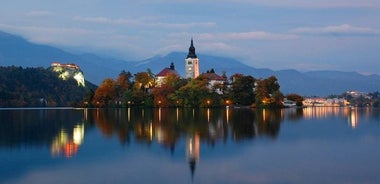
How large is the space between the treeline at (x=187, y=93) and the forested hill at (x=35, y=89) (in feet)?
77.4

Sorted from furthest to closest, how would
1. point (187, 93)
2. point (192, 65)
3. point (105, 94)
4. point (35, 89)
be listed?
point (35, 89) → point (192, 65) → point (105, 94) → point (187, 93)

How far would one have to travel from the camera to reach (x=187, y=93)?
87.5 m

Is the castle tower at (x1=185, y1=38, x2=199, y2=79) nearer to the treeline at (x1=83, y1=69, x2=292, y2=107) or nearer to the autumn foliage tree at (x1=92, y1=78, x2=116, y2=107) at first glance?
the treeline at (x1=83, y1=69, x2=292, y2=107)

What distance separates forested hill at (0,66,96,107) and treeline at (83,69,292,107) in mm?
23594

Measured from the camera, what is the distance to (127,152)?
19.8 meters

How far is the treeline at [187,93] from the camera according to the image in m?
88.4

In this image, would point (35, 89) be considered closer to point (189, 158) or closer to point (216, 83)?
point (216, 83)

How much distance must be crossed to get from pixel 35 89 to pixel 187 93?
5893 cm

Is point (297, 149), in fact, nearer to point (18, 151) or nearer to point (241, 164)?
point (241, 164)

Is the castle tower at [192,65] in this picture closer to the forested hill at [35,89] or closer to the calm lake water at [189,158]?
the forested hill at [35,89]

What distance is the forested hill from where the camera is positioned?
122 m

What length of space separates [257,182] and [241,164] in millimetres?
3181

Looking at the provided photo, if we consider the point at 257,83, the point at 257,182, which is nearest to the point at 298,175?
the point at 257,182

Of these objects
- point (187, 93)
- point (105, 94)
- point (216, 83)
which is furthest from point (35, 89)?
point (187, 93)
